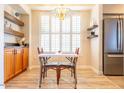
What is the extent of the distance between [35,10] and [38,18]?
36cm

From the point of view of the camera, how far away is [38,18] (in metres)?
8.98

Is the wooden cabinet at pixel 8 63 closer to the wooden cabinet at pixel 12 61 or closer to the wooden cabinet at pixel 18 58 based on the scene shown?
the wooden cabinet at pixel 12 61

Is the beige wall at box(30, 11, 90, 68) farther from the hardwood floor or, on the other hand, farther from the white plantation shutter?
the hardwood floor

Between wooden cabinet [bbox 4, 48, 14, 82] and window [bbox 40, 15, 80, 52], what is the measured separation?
334 centimetres

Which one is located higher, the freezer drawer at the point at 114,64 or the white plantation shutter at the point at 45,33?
the white plantation shutter at the point at 45,33

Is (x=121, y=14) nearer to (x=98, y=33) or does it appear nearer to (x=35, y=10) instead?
(x=98, y=33)

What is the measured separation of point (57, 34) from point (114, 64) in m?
3.15

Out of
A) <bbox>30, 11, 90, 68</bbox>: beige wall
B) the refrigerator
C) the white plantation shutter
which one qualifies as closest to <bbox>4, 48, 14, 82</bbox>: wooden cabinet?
the refrigerator

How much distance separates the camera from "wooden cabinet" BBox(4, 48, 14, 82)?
502 centimetres

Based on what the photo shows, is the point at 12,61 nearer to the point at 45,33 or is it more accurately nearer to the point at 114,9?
the point at 45,33

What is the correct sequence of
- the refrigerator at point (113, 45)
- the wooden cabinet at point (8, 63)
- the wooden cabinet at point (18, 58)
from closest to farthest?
the wooden cabinet at point (8, 63), the wooden cabinet at point (18, 58), the refrigerator at point (113, 45)

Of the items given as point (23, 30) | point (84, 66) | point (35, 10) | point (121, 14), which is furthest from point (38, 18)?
point (121, 14)

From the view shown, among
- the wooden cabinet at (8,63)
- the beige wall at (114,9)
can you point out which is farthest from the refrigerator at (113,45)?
the wooden cabinet at (8,63)

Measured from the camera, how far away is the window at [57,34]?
29.4ft
